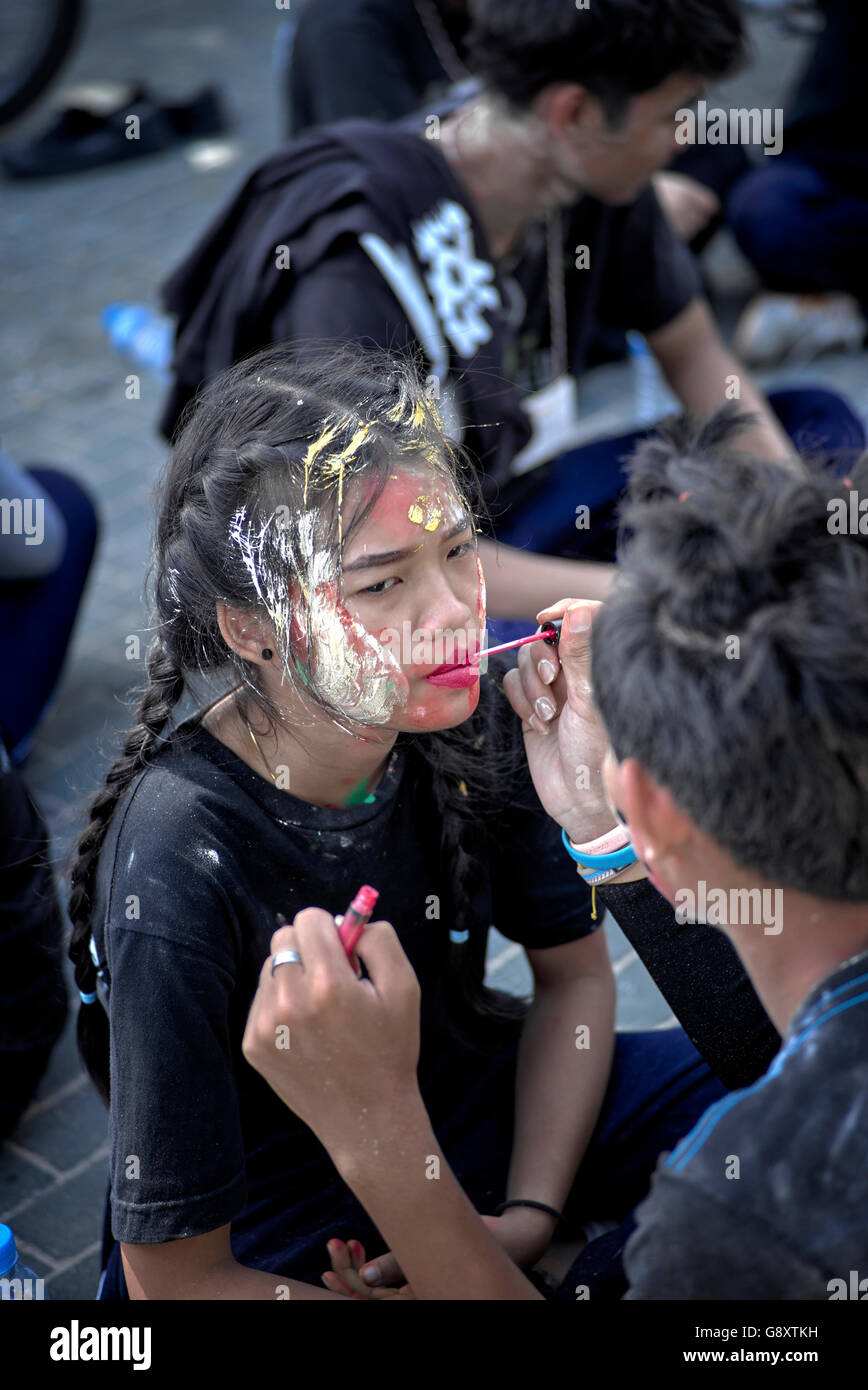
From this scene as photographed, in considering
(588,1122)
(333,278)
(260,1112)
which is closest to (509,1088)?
(588,1122)

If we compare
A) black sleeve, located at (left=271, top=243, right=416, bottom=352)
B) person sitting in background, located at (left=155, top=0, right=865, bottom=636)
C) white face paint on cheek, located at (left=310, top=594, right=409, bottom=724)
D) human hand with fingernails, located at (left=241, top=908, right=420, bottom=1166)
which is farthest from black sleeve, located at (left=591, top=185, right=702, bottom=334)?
human hand with fingernails, located at (left=241, top=908, right=420, bottom=1166)

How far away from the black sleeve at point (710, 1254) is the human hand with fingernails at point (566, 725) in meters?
0.64

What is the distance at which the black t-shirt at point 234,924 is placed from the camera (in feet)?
4.97

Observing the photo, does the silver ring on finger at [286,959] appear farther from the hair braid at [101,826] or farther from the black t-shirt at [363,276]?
the black t-shirt at [363,276]

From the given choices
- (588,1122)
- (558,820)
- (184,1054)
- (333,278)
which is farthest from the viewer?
(333,278)

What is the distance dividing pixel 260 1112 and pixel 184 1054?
30cm

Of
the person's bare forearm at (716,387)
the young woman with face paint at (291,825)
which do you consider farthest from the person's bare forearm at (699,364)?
the young woman with face paint at (291,825)

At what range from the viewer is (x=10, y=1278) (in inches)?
69.6

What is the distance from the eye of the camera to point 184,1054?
Answer: 1.52m

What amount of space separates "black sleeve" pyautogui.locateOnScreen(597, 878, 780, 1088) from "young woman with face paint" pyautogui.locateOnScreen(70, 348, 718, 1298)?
281 millimetres

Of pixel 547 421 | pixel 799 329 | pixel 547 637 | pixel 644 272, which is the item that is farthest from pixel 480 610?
pixel 799 329

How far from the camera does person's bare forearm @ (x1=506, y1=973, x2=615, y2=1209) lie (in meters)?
1.84

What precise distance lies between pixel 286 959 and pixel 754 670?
57 cm
